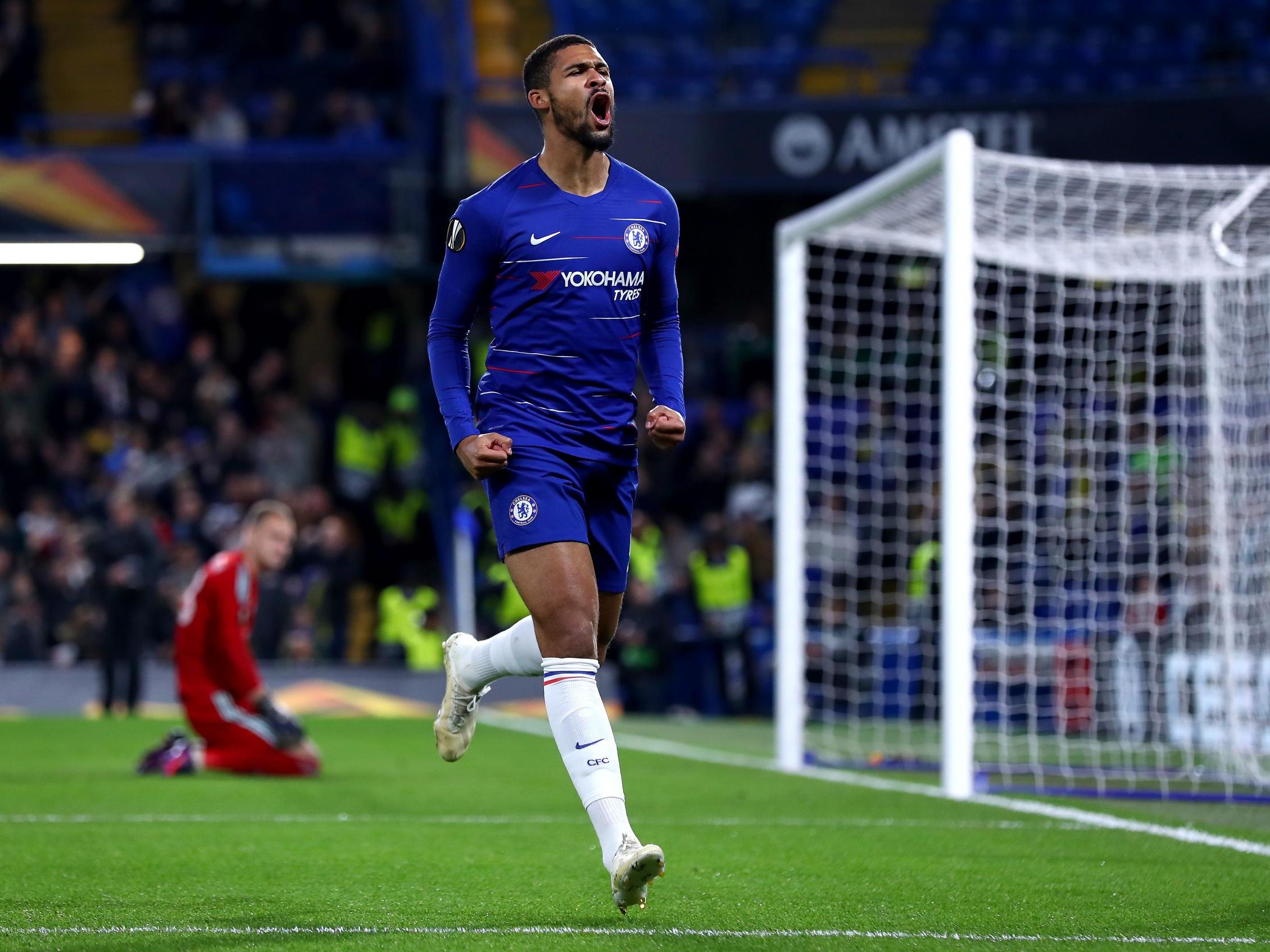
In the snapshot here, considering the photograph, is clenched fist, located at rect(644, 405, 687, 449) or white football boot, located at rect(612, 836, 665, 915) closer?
white football boot, located at rect(612, 836, 665, 915)

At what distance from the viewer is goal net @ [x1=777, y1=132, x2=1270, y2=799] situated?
8.21m

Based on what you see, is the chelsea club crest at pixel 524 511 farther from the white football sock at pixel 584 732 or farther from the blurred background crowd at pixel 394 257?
the blurred background crowd at pixel 394 257

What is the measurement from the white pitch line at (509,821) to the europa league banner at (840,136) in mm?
10373

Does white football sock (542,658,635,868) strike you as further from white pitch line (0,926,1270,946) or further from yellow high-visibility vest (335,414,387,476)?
yellow high-visibility vest (335,414,387,476)

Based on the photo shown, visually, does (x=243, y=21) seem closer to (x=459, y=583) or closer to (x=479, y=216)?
(x=459, y=583)

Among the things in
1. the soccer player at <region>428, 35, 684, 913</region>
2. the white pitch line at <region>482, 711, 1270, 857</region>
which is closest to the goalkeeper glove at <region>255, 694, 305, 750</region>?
the white pitch line at <region>482, 711, 1270, 857</region>

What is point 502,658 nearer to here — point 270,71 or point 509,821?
point 509,821

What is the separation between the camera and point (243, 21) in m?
21.3

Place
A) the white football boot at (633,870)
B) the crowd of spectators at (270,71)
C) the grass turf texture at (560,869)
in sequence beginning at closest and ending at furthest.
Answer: the white football boot at (633,870) → the grass turf texture at (560,869) → the crowd of spectators at (270,71)

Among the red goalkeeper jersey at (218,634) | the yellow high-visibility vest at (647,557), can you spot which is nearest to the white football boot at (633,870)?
the red goalkeeper jersey at (218,634)

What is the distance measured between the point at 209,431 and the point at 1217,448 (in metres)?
12.2

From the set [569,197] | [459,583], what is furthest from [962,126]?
[569,197]

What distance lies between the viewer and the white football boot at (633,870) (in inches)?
148

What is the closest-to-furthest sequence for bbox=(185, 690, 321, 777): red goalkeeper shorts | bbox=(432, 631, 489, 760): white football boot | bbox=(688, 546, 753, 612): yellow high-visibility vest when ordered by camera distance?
bbox=(432, 631, 489, 760): white football boot < bbox=(185, 690, 321, 777): red goalkeeper shorts < bbox=(688, 546, 753, 612): yellow high-visibility vest
